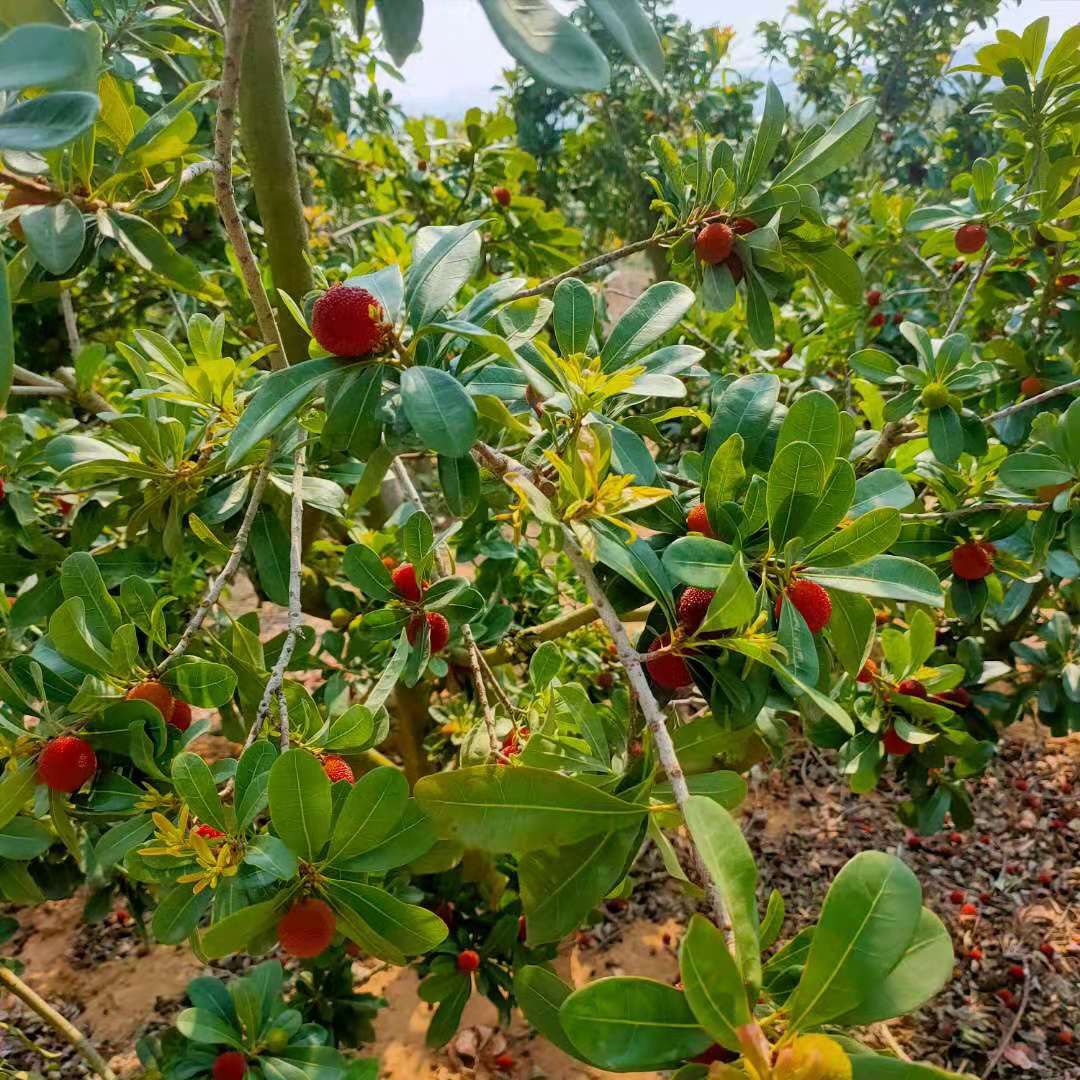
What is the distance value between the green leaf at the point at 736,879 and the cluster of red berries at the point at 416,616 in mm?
634

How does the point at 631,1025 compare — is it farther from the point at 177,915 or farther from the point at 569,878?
the point at 177,915

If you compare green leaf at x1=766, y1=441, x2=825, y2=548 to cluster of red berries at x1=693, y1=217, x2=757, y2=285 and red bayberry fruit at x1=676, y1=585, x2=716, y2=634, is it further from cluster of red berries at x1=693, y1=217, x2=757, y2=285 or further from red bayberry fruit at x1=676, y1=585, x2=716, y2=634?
cluster of red berries at x1=693, y1=217, x2=757, y2=285

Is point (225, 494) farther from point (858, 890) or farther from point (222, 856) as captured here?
point (858, 890)

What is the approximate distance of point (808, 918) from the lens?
254cm

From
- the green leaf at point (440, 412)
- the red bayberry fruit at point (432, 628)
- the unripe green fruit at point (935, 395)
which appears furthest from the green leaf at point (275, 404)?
the unripe green fruit at point (935, 395)

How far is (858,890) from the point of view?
474mm

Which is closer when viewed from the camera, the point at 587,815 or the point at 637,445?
the point at 587,815

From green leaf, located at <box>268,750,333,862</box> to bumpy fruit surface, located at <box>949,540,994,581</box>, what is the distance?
44.5 inches

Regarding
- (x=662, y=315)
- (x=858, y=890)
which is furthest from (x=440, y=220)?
(x=858, y=890)

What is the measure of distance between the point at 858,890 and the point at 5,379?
2.02 feet

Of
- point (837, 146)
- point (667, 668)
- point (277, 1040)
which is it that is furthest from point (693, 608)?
point (277, 1040)

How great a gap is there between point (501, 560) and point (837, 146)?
116 cm

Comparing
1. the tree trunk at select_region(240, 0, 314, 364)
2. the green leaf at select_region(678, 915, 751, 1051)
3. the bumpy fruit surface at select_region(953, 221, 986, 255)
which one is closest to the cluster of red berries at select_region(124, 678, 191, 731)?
the green leaf at select_region(678, 915, 751, 1051)

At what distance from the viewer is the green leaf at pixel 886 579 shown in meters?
0.71
